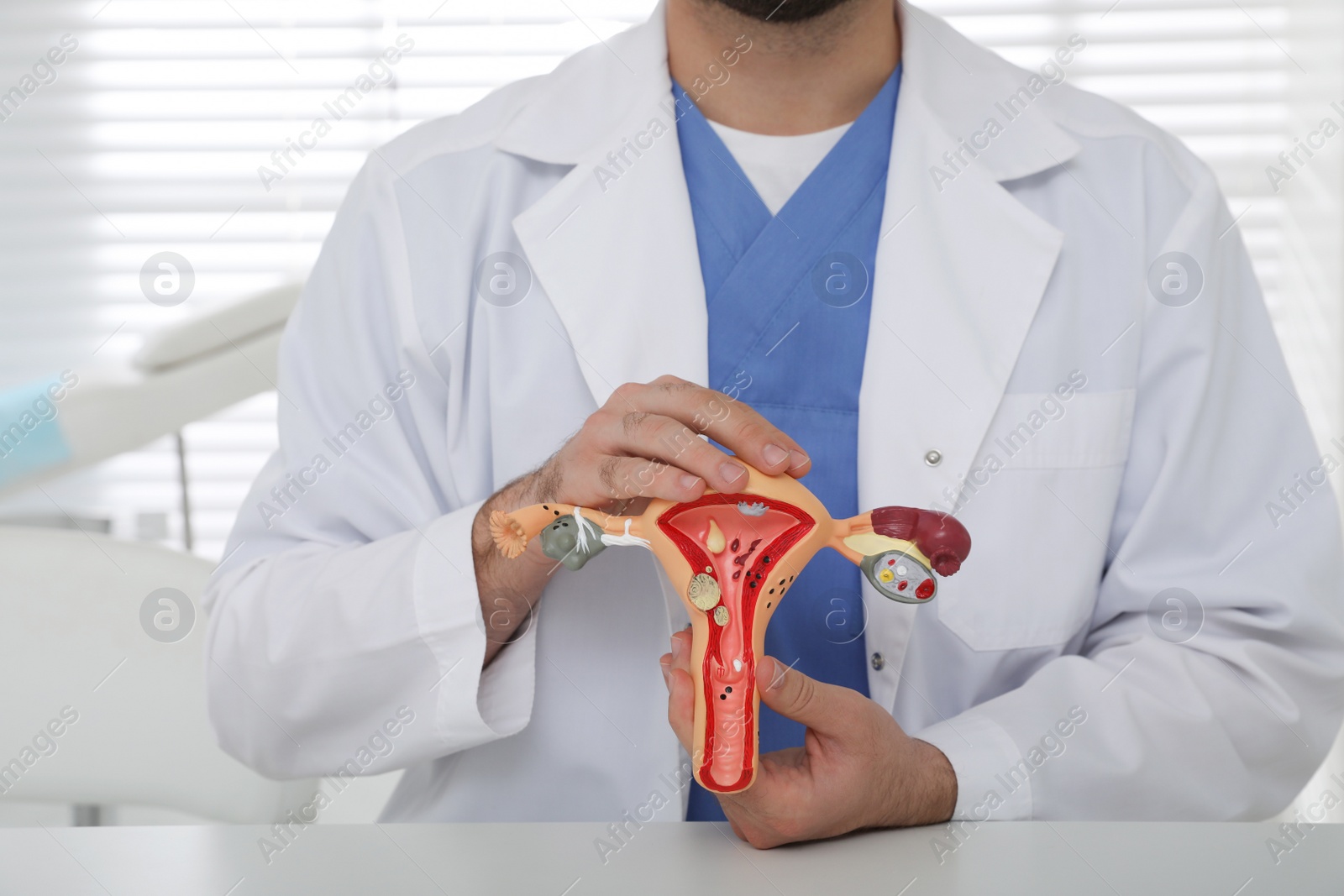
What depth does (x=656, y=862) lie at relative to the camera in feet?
1.90

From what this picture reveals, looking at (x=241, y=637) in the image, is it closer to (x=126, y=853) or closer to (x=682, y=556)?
(x=126, y=853)

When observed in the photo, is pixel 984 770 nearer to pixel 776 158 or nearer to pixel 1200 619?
pixel 1200 619

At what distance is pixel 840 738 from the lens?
639 mm

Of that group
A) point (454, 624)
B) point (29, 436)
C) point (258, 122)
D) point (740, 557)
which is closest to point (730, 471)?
point (740, 557)

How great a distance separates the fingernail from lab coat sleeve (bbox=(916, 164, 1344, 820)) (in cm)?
27

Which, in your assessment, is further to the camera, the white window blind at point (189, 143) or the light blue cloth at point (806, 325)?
the white window blind at point (189, 143)

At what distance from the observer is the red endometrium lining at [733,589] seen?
57cm

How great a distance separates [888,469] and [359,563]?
39cm

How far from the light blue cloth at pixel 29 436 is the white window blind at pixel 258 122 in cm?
67

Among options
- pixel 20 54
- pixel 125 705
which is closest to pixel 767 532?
pixel 125 705

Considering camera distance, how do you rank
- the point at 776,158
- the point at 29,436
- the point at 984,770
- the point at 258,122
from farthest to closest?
the point at 258,122 → the point at 29,436 → the point at 776,158 → the point at 984,770

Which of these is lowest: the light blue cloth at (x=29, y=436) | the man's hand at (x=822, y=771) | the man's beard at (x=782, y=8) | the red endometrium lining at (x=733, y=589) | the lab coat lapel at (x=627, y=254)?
the man's hand at (x=822, y=771)

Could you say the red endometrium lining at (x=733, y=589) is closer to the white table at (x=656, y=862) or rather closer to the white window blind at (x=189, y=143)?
the white table at (x=656, y=862)

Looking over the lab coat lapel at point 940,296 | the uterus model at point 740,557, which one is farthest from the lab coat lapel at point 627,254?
the uterus model at point 740,557
